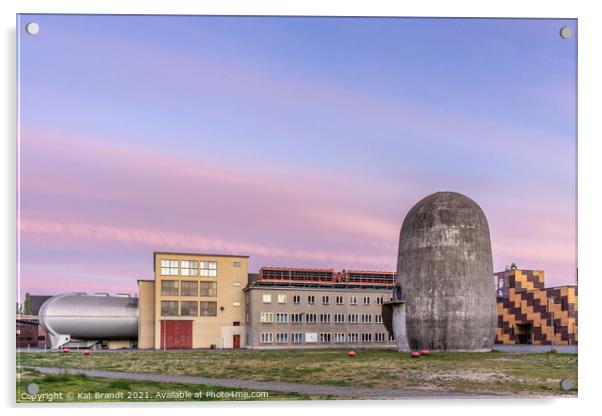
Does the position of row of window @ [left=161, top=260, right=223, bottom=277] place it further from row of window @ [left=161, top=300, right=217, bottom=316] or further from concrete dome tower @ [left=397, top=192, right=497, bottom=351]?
concrete dome tower @ [left=397, top=192, right=497, bottom=351]

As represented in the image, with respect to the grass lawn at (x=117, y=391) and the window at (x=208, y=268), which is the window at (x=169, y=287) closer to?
the window at (x=208, y=268)

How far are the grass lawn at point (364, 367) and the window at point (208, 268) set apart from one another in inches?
112

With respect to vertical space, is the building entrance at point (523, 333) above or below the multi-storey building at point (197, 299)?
below

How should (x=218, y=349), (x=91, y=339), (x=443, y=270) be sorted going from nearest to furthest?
(x=218, y=349)
(x=443, y=270)
(x=91, y=339)

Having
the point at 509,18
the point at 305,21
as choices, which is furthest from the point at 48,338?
the point at 509,18

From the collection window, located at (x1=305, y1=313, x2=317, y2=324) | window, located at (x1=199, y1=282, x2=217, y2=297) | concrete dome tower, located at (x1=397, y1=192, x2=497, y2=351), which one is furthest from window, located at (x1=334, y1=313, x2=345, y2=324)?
window, located at (x1=199, y1=282, x2=217, y2=297)

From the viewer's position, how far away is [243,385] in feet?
65.2

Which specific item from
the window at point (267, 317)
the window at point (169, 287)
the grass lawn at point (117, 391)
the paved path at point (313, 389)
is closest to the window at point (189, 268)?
the window at point (169, 287)

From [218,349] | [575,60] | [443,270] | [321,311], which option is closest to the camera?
[575,60]

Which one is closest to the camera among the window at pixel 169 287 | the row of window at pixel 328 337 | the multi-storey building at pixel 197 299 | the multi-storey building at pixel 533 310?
the multi-storey building at pixel 533 310

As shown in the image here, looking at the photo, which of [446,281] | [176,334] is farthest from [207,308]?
[446,281]

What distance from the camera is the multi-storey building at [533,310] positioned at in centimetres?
2195
